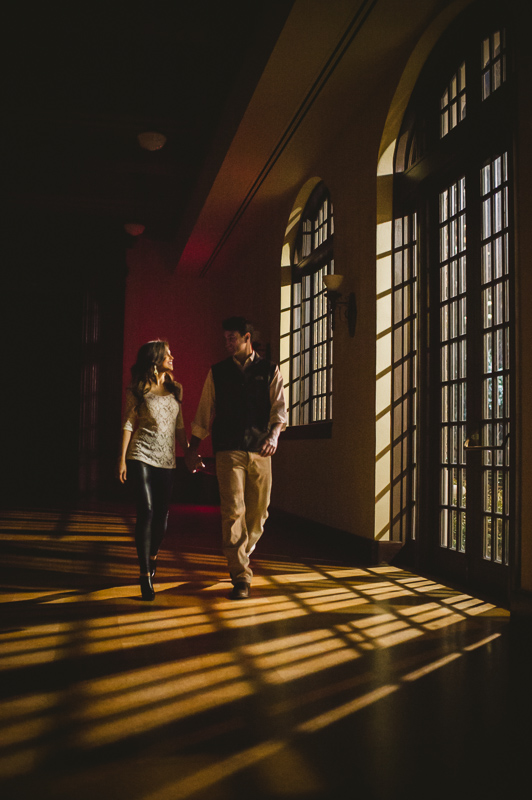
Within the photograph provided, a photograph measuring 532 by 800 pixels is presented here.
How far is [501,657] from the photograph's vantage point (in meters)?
2.65

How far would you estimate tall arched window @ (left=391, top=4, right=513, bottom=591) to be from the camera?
151 inches

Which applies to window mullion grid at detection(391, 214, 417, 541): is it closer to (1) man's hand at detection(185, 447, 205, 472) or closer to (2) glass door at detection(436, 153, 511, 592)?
(2) glass door at detection(436, 153, 511, 592)

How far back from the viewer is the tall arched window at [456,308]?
12.6 feet

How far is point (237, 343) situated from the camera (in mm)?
3906

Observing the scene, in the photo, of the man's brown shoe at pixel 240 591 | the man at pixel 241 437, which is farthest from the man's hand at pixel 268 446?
the man's brown shoe at pixel 240 591

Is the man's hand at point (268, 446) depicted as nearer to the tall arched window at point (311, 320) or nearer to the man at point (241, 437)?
the man at point (241, 437)

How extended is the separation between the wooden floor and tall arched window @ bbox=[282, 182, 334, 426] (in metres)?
2.91

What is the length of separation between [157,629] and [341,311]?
3370 millimetres

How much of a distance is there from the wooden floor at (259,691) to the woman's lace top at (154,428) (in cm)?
74

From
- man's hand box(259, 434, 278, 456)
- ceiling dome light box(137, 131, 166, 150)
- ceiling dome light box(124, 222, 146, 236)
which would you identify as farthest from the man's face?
ceiling dome light box(124, 222, 146, 236)

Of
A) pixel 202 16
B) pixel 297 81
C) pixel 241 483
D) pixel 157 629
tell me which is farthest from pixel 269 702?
pixel 202 16

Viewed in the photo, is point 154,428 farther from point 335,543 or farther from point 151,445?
point 335,543

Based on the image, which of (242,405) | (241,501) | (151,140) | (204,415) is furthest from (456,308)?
(151,140)

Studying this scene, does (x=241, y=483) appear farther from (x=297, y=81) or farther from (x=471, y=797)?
(x=297, y=81)
